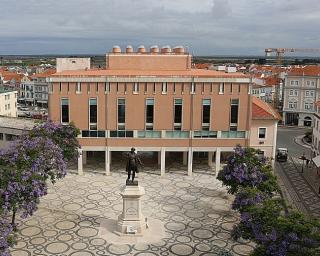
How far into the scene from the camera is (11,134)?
5347 cm

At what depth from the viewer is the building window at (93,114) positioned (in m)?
45.8

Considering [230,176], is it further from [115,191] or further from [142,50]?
[142,50]

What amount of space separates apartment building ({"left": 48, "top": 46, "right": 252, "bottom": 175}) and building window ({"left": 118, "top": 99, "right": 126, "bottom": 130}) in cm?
11

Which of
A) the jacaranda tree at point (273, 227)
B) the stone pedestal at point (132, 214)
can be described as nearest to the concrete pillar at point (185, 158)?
the jacaranda tree at point (273, 227)

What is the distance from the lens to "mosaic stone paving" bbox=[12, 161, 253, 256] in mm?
28875

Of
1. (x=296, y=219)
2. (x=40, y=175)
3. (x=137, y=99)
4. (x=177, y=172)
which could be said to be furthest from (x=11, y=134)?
(x=296, y=219)

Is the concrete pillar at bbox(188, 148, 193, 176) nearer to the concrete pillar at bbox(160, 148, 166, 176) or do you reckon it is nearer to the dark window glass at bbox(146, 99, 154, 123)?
the concrete pillar at bbox(160, 148, 166, 176)

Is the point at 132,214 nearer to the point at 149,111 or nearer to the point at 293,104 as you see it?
the point at 149,111

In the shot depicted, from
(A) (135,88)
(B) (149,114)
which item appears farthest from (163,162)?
(A) (135,88)

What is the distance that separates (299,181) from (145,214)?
21668 mm

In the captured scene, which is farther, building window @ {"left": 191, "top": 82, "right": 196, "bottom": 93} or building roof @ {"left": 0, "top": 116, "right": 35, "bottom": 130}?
building roof @ {"left": 0, "top": 116, "right": 35, "bottom": 130}

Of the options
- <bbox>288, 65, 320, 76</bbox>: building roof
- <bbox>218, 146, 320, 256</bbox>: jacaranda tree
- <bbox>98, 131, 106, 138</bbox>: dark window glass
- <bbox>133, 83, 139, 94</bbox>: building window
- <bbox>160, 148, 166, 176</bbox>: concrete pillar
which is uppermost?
<bbox>288, 65, 320, 76</bbox>: building roof

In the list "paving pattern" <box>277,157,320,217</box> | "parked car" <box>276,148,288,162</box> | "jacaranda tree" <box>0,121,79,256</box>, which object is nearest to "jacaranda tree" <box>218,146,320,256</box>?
"paving pattern" <box>277,157,320,217</box>

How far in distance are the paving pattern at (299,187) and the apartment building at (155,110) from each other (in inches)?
285
